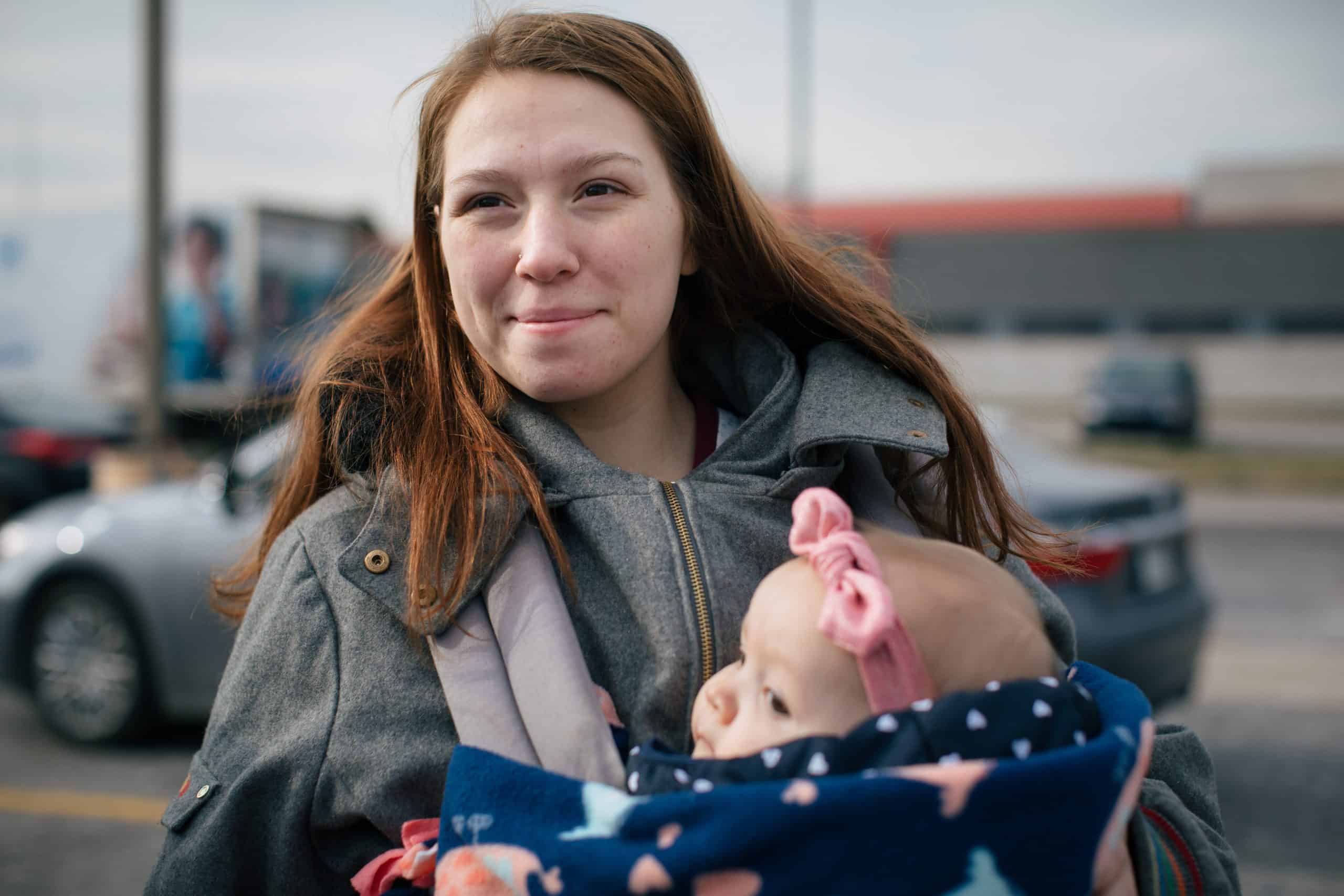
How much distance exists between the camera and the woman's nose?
5.68 feet

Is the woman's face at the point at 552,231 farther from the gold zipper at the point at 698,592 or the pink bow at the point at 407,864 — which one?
the pink bow at the point at 407,864

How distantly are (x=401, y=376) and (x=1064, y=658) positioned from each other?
3.64 feet

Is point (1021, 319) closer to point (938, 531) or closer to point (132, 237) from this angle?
point (132, 237)

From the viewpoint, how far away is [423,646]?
1693mm

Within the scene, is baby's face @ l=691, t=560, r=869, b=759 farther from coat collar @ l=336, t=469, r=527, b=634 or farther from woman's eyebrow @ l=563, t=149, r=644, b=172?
woman's eyebrow @ l=563, t=149, r=644, b=172

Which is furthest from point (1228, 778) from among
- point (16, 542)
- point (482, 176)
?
point (16, 542)

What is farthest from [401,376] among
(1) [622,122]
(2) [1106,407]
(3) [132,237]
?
(2) [1106,407]

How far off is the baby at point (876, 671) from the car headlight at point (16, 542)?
17.5 feet

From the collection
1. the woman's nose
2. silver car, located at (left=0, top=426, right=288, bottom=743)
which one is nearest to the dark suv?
silver car, located at (left=0, top=426, right=288, bottom=743)

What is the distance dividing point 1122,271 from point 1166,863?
134 ft

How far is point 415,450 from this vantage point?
181 centimetres

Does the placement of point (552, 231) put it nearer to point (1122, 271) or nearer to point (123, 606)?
point (123, 606)

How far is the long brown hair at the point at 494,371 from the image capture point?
1772 mm

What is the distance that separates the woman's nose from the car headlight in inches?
199
